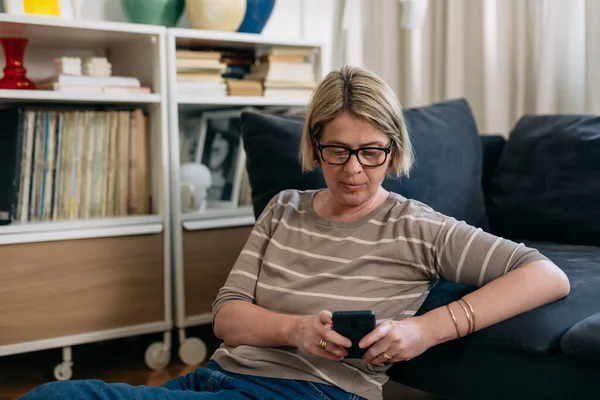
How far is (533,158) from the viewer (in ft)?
6.97

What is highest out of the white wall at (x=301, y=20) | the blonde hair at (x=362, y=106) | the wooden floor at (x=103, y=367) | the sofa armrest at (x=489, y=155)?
the white wall at (x=301, y=20)

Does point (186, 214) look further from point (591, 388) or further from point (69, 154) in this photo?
point (591, 388)

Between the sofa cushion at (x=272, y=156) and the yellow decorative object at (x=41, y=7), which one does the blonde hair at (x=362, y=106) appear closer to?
the sofa cushion at (x=272, y=156)

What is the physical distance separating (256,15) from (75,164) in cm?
81

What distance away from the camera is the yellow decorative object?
90.6 inches

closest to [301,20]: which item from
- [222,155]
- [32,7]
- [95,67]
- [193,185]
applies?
[222,155]

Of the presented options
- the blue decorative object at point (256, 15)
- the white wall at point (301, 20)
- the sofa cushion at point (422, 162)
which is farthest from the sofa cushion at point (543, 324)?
the white wall at point (301, 20)

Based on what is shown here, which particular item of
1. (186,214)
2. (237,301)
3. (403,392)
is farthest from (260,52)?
(237,301)

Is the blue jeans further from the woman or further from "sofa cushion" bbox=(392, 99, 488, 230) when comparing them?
"sofa cushion" bbox=(392, 99, 488, 230)

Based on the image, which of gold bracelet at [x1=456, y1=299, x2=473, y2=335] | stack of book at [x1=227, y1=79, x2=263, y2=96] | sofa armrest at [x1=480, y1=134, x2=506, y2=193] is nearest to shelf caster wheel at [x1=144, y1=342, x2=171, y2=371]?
stack of book at [x1=227, y1=79, x2=263, y2=96]

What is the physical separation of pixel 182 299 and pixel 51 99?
0.73m

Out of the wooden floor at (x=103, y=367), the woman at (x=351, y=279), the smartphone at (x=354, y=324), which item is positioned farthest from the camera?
the wooden floor at (x=103, y=367)

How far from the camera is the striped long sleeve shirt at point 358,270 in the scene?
1368mm

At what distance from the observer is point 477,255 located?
1358 millimetres
